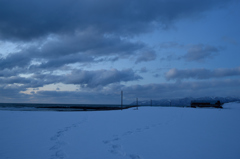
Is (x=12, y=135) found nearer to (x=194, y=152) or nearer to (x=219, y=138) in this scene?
(x=194, y=152)

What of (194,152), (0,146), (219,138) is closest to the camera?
(194,152)

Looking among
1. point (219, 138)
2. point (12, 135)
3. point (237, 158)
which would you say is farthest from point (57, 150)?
point (219, 138)

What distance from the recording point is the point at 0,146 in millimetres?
7266

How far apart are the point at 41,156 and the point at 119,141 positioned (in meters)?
3.55


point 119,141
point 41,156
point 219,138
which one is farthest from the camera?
point 219,138

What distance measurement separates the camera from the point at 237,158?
19.7ft

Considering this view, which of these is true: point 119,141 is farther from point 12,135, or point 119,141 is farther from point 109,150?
point 12,135

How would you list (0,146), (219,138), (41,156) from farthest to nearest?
(219,138) → (0,146) → (41,156)

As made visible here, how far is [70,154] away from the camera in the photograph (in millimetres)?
6211

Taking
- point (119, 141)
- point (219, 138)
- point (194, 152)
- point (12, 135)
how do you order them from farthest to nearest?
point (12, 135) < point (219, 138) < point (119, 141) < point (194, 152)

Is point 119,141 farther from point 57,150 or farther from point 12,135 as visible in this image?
point 12,135

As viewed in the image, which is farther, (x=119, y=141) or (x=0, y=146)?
(x=119, y=141)

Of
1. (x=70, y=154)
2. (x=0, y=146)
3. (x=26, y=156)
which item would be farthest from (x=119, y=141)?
(x=0, y=146)

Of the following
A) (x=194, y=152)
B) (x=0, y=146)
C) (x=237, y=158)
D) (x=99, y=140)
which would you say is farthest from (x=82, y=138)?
(x=237, y=158)
